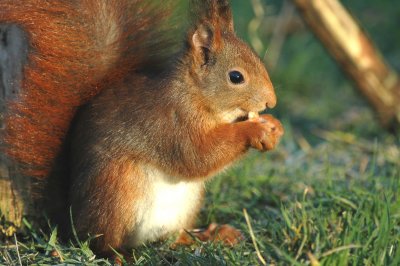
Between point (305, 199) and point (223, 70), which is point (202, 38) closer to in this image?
point (223, 70)

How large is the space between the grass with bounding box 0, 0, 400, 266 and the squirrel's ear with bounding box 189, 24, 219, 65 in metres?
0.32

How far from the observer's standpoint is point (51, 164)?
7.56ft

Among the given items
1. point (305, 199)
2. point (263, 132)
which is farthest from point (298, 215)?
point (305, 199)

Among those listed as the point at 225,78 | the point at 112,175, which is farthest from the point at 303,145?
the point at 112,175

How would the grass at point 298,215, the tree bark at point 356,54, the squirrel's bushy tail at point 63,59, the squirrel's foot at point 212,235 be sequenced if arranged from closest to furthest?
the grass at point 298,215, the squirrel's bushy tail at point 63,59, the squirrel's foot at point 212,235, the tree bark at point 356,54

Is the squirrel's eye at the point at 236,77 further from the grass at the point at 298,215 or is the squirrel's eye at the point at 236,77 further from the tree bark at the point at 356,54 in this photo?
the tree bark at the point at 356,54

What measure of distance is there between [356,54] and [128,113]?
1.62 meters

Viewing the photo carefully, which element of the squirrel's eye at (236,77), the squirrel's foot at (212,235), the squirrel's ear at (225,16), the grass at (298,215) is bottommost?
the squirrel's foot at (212,235)

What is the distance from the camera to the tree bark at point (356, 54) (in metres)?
3.33

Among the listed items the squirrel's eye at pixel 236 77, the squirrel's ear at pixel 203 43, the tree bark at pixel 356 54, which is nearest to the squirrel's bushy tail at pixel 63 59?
the squirrel's ear at pixel 203 43

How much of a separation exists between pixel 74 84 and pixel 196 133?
423 millimetres

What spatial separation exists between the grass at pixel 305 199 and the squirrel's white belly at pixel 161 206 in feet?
0.17

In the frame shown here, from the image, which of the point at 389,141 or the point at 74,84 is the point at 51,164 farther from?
the point at 389,141

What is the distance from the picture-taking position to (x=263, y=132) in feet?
7.38
